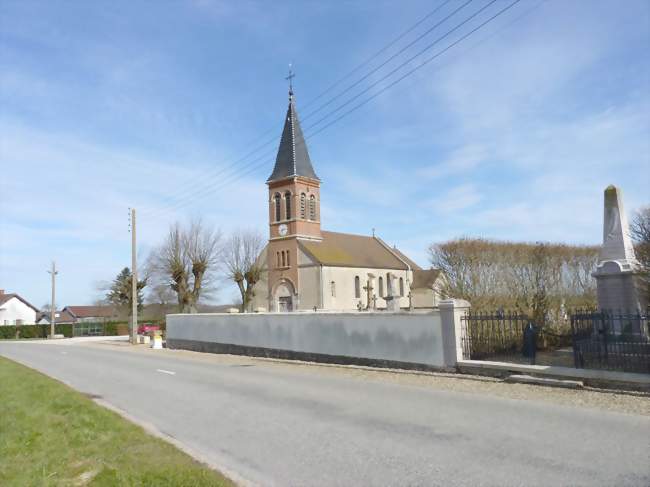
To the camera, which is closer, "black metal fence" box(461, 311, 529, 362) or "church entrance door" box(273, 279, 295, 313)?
"black metal fence" box(461, 311, 529, 362)

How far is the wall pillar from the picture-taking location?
12.1 meters

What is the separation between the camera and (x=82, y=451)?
6.21 meters

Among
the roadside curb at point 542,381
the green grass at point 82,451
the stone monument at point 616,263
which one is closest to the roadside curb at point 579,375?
the roadside curb at point 542,381

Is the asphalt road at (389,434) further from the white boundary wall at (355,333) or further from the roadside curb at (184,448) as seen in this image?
the white boundary wall at (355,333)

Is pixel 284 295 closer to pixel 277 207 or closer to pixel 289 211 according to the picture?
pixel 289 211

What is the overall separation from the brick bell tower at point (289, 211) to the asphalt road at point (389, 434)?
104ft

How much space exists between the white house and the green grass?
7357 centimetres

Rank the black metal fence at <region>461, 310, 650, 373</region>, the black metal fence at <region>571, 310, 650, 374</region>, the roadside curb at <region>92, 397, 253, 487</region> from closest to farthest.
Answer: the roadside curb at <region>92, 397, 253, 487</region> → the black metal fence at <region>571, 310, 650, 374</region> → the black metal fence at <region>461, 310, 650, 373</region>

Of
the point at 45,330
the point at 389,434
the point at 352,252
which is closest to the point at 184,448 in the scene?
the point at 389,434

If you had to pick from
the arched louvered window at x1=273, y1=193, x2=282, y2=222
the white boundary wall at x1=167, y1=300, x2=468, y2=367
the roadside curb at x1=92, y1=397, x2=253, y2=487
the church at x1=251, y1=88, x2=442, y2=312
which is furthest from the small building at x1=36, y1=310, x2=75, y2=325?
the roadside curb at x1=92, y1=397, x2=253, y2=487

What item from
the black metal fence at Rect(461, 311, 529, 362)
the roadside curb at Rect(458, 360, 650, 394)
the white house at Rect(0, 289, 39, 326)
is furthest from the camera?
the white house at Rect(0, 289, 39, 326)

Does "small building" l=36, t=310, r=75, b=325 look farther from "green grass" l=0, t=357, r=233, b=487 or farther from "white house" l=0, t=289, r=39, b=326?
"green grass" l=0, t=357, r=233, b=487

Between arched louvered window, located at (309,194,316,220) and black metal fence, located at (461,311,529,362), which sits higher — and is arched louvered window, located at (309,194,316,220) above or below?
above

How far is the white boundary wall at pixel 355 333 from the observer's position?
1249 centimetres
